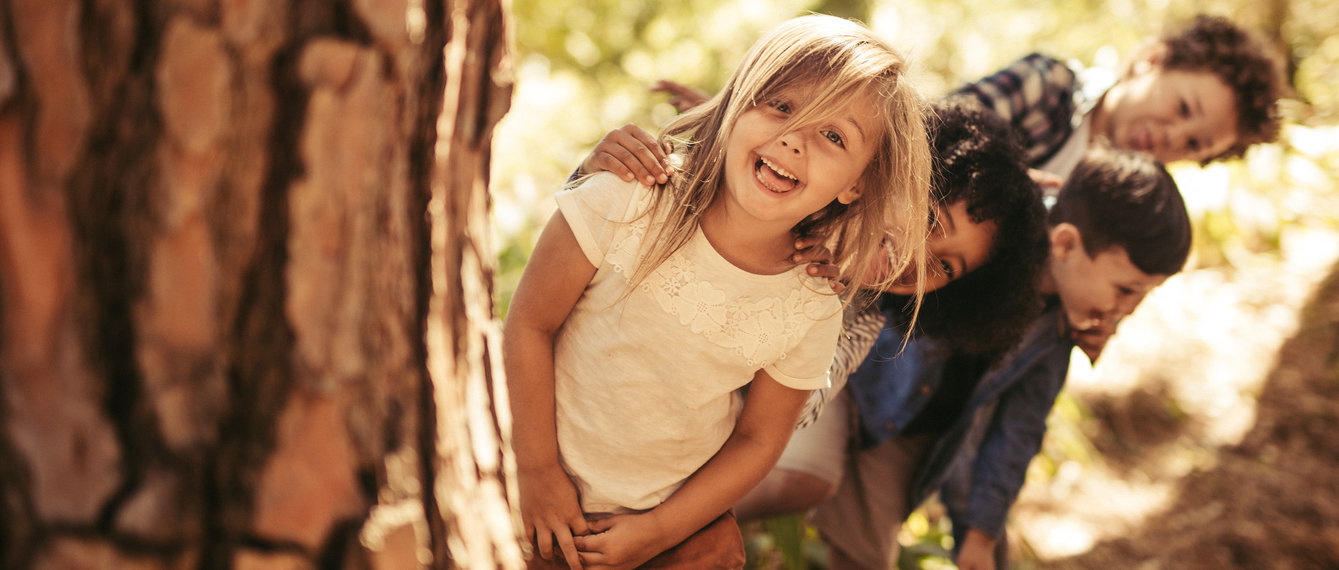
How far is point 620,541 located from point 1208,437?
3722 millimetres

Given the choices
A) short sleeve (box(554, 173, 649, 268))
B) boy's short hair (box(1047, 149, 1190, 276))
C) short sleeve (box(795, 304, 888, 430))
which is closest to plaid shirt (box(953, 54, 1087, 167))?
boy's short hair (box(1047, 149, 1190, 276))

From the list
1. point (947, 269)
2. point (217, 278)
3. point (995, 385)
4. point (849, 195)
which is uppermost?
point (217, 278)

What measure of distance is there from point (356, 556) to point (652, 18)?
18.5ft

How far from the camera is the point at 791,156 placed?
137cm

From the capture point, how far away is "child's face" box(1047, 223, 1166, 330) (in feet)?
6.66

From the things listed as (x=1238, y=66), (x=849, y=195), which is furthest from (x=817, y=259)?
(x=1238, y=66)

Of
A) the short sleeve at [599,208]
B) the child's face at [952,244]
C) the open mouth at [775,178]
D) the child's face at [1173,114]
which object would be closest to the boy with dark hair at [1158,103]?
the child's face at [1173,114]

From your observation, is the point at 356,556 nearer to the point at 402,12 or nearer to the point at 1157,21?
the point at 402,12

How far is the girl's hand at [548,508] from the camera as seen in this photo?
1414mm

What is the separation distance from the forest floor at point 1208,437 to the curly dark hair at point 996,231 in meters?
1.82

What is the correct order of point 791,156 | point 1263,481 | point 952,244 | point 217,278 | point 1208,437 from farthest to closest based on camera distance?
point 1208,437, point 1263,481, point 952,244, point 791,156, point 217,278

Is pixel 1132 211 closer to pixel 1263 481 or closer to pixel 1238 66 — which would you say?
pixel 1238 66

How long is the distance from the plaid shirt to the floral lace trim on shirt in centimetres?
124

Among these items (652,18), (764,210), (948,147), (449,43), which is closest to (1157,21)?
(652,18)
